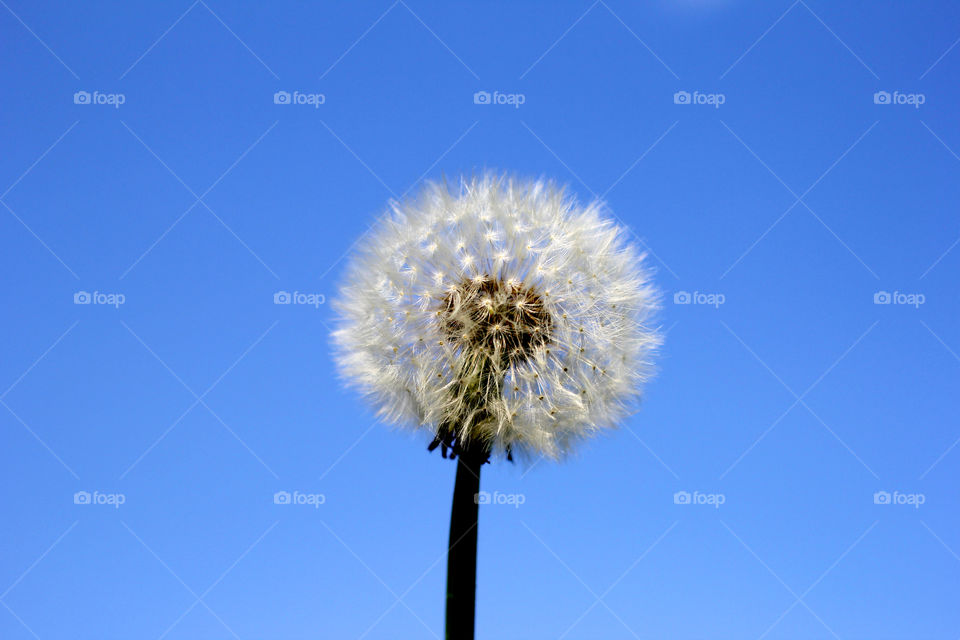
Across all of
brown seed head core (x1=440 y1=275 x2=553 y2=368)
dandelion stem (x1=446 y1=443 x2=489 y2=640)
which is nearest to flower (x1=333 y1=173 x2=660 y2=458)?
brown seed head core (x1=440 y1=275 x2=553 y2=368)

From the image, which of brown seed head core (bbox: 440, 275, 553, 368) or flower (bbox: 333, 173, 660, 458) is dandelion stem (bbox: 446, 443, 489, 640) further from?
brown seed head core (bbox: 440, 275, 553, 368)

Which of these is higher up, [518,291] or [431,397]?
[518,291]

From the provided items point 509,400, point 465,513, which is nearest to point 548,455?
point 509,400

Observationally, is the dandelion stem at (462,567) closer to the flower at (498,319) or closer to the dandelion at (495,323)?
the dandelion at (495,323)

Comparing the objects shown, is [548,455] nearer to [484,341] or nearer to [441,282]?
[484,341]

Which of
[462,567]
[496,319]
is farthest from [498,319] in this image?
[462,567]

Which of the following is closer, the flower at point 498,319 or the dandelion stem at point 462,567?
the dandelion stem at point 462,567

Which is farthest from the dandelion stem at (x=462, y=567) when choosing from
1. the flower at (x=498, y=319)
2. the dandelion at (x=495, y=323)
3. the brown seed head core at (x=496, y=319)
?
the brown seed head core at (x=496, y=319)
